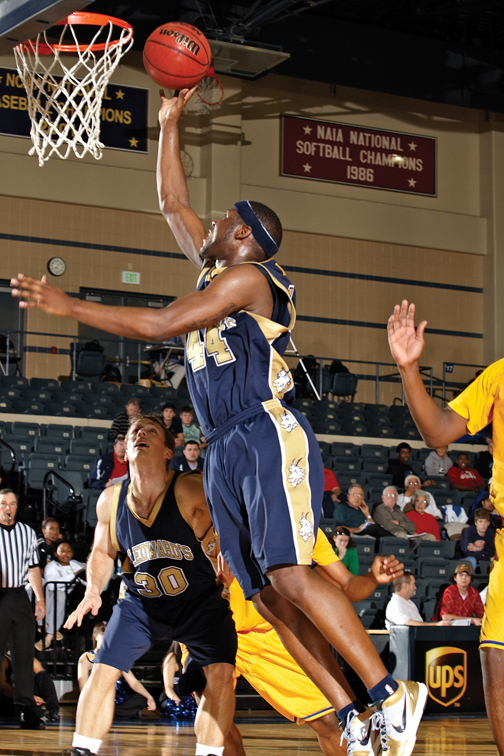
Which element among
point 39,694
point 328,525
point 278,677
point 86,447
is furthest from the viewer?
point 86,447

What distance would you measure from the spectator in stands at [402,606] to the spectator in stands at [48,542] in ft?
11.9

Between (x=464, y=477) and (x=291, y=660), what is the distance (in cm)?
1073

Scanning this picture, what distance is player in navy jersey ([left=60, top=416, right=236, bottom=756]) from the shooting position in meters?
4.47

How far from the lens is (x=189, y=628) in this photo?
4582 millimetres

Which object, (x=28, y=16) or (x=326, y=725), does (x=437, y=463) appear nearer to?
(x=326, y=725)

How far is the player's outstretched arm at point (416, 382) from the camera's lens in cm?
360

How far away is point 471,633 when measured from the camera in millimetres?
8742

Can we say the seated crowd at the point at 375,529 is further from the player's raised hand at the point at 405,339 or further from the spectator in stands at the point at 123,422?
the player's raised hand at the point at 405,339

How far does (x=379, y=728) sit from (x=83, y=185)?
16.5 m

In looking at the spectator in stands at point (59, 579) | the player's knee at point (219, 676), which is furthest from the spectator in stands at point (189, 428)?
the player's knee at point (219, 676)

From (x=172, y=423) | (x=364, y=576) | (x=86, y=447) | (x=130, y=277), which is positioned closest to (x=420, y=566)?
(x=172, y=423)

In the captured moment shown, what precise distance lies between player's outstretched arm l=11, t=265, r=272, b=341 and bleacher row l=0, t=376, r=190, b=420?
10.7 meters

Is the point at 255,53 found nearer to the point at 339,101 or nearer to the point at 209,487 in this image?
the point at 339,101

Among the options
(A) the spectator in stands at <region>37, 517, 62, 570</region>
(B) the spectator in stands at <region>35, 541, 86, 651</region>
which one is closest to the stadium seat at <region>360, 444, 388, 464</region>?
(A) the spectator in stands at <region>37, 517, 62, 570</region>
